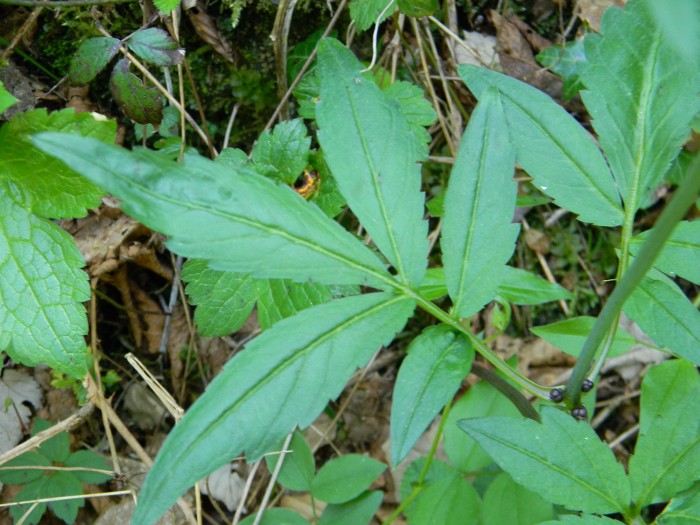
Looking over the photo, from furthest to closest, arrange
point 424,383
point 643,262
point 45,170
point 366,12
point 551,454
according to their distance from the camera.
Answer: point 366,12
point 45,170
point 551,454
point 424,383
point 643,262

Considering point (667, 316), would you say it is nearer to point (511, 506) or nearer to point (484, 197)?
point (484, 197)

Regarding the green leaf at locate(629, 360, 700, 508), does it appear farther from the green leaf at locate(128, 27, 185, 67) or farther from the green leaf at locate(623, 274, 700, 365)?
the green leaf at locate(128, 27, 185, 67)

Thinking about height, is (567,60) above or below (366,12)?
below

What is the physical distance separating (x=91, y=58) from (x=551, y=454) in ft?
5.51

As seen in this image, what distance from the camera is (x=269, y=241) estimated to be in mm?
1054

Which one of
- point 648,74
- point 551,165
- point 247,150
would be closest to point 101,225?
point 247,150

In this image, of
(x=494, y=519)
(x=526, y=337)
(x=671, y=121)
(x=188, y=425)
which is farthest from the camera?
(x=526, y=337)

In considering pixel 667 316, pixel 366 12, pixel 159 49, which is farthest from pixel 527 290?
pixel 159 49

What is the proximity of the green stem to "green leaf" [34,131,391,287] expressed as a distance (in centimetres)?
45

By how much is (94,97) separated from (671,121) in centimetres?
186

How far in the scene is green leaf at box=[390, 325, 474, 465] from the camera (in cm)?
108

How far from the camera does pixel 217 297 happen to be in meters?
1.72

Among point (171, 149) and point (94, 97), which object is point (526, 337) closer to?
Result: point (171, 149)

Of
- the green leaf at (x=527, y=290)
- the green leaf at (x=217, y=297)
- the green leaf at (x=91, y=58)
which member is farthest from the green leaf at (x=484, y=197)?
the green leaf at (x=91, y=58)
